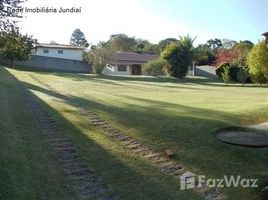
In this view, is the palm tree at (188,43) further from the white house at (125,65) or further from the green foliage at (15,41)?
the green foliage at (15,41)

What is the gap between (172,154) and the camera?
941 cm

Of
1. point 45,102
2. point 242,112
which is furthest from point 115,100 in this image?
point 242,112

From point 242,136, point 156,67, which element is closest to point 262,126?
point 242,136

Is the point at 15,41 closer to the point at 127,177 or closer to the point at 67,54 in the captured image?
the point at 127,177

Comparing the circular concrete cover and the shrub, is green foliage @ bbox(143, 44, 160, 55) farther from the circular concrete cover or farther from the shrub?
the circular concrete cover

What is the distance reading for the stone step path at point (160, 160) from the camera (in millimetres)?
7510

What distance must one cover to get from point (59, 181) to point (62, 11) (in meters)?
10.9

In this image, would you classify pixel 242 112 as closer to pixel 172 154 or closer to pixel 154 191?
pixel 172 154

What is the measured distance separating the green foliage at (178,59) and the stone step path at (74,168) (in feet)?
109

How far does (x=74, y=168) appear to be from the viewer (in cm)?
851

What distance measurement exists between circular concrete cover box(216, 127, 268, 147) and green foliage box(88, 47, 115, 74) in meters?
35.7

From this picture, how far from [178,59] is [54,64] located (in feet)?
60.1

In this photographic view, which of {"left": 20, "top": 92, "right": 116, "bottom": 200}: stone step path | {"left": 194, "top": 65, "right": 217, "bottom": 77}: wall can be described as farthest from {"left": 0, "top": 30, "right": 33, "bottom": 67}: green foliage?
{"left": 194, "top": 65, "right": 217, "bottom": 77}: wall

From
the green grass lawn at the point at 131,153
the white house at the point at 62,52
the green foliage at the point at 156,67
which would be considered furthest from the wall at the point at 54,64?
the green grass lawn at the point at 131,153
